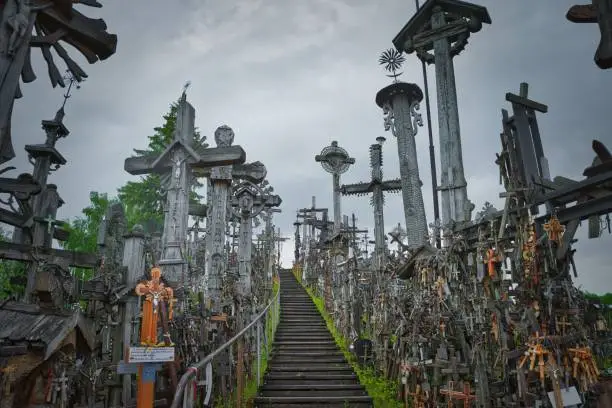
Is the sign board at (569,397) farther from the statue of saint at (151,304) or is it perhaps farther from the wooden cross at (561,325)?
the statue of saint at (151,304)

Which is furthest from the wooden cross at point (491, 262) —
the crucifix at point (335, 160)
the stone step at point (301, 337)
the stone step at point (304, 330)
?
the crucifix at point (335, 160)

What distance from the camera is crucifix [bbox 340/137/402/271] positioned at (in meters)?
21.4

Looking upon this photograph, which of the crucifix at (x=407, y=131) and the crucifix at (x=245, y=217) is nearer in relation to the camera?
the crucifix at (x=245, y=217)

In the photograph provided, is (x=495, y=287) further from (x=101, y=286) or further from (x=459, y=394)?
(x=101, y=286)

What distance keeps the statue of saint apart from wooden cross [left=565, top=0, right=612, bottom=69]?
5202 mm

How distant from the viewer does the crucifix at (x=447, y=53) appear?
1055cm

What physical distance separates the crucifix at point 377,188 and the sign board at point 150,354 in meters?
16.2

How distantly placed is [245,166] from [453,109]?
743cm

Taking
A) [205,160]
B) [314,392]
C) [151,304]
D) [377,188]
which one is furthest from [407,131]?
[151,304]

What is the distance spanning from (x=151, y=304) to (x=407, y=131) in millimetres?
14467

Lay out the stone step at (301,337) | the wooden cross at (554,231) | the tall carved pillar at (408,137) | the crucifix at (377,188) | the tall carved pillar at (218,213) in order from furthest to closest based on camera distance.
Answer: the crucifix at (377,188) → the tall carved pillar at (408,137) → the stone step at (301,337) → the tall carved pillar at (218,213) → the wooden cross at (554,231)

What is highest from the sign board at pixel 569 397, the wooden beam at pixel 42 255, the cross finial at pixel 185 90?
the cross finial at pixel 185 90

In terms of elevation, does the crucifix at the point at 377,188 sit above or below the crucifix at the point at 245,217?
above

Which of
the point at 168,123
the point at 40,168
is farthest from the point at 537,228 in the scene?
the point at 168,123
